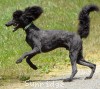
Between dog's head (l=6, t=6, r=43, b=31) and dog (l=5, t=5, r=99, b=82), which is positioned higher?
dog's head (l=6, t=6, r=43, b=31)

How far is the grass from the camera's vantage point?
11.7 meters

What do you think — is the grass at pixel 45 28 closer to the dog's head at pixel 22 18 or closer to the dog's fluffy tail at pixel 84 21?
the dog's head at pixel 22 18

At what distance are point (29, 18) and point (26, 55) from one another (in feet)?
3.33

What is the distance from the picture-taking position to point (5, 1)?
21.3 m

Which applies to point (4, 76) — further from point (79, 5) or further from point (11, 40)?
point (79, 5)

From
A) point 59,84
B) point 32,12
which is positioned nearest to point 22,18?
point 32,12

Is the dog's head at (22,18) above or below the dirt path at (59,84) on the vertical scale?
above

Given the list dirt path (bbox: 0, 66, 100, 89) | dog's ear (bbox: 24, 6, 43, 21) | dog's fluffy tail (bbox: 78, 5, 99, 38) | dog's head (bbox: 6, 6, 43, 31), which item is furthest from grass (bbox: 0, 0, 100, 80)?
dog's fluffy tail (bbox: 78, 5, 99, 38)

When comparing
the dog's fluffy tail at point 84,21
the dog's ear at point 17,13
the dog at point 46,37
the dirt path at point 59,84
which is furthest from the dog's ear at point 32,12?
the dirt path at point 59,84

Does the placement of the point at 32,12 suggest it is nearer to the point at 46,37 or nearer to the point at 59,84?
the point at 46,37

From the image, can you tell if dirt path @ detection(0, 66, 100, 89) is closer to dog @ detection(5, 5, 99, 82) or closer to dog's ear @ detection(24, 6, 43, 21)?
dog @ detection(5, 5, 99, 82)

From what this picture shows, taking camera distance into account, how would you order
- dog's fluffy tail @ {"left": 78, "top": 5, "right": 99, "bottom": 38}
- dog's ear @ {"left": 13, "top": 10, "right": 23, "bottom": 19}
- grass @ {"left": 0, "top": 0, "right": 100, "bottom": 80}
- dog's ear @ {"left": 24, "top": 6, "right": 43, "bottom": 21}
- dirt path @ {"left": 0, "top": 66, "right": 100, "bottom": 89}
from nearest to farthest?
dirt path @ {"left": 0, "top": 66, "right": 100, "bottom": 89}, dog's ear @ {"left": 13, "top": 10, "right": 23, "bottom": 19}, dog's ear @ {"left": 24, "top": 6, "right": 43, "bottom": 21}, dog's fluffy tail @ {"left": 78, "top": 5, "right": 99, "bottom": 38}, grass @ {"left": 0, "top": 0, "right": 100, "bottom": 80}

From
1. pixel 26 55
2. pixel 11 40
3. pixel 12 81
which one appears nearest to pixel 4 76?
pixel 12 81

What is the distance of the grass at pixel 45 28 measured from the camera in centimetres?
1169
